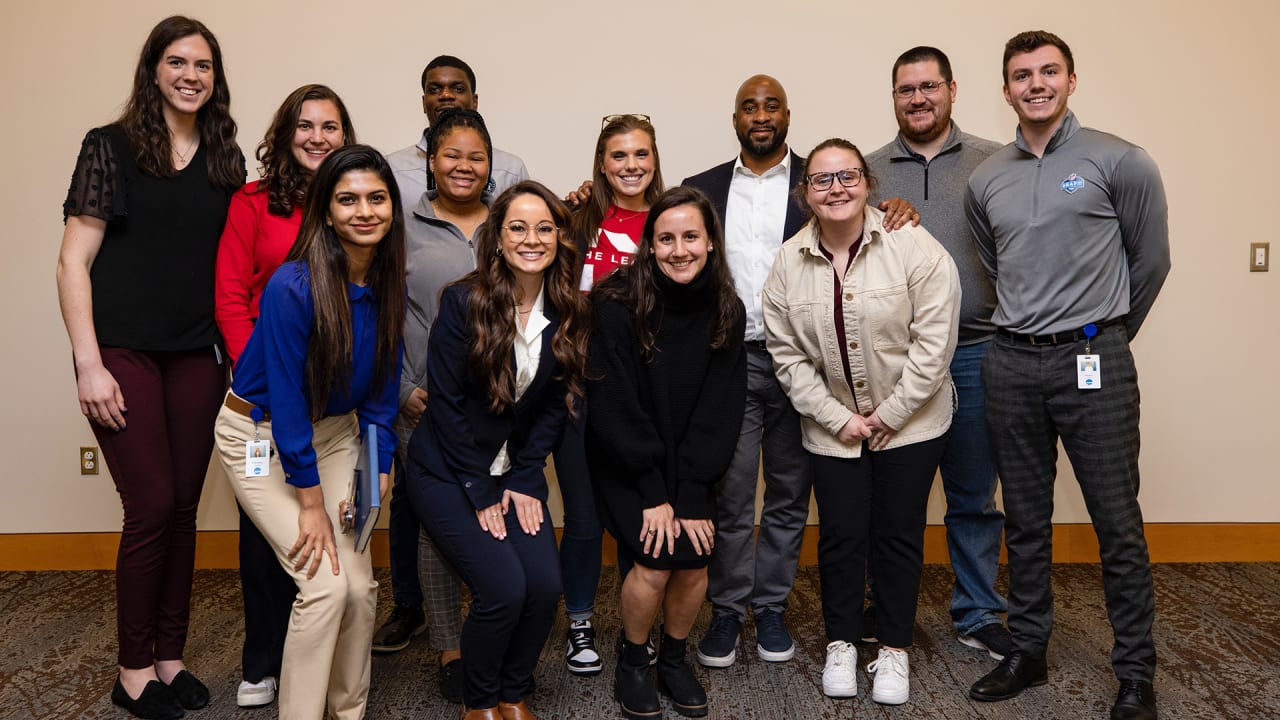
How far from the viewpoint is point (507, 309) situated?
8.18ft

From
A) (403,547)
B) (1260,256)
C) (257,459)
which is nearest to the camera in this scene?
(257,459)

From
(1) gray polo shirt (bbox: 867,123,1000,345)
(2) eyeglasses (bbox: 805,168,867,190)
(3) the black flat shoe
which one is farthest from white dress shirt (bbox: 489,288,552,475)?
(1) gray polo shirt (bbox: 867,123,1000,345)

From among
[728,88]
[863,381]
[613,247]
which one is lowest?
[863,381]

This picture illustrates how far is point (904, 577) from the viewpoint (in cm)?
273

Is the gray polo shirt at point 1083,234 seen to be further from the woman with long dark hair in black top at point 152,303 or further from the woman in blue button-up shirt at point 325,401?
the woman with long dark hair in black top at point 152,303

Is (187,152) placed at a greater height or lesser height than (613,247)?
greater

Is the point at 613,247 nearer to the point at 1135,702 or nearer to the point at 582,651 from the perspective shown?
the point at 582,651

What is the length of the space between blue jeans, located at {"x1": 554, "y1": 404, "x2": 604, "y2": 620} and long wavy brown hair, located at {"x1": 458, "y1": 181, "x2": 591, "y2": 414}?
0.11 m

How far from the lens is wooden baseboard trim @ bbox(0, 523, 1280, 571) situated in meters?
4.02

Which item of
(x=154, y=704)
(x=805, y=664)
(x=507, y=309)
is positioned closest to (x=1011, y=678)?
(x=805, y=664)

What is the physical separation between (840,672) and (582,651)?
807 mm

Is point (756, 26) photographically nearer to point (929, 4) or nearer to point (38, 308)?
point (929, 4)

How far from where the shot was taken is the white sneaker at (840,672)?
107 inches

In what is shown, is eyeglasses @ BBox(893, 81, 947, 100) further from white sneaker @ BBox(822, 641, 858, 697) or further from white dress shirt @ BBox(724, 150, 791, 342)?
white sneaker @ BBox(822, 641, 858, 697)
